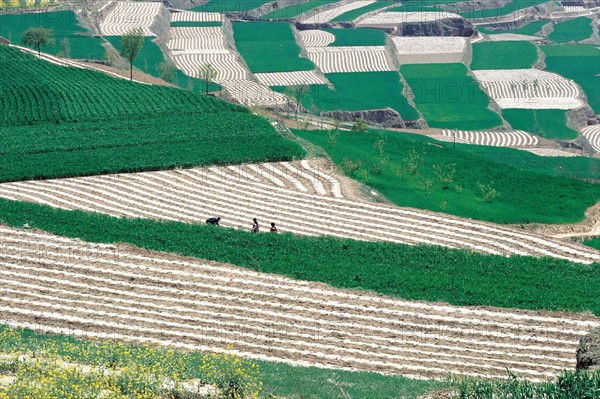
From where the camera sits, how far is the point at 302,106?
317ft

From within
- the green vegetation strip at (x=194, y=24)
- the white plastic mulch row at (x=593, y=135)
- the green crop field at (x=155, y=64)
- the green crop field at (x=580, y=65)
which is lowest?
the white plastic mulch row at (x=593, y=135)

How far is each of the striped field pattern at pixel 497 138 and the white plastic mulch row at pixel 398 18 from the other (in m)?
47.5

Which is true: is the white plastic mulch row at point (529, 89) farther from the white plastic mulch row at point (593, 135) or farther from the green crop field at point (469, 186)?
the green crop field at point (469, 186)

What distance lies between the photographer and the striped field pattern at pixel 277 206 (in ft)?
143

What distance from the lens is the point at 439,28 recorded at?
138 meters

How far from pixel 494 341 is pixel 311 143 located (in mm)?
33777

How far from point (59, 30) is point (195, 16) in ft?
92.8

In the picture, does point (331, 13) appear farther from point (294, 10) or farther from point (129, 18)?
point (129, 18)

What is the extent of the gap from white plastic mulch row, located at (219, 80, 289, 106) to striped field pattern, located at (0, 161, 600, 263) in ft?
132

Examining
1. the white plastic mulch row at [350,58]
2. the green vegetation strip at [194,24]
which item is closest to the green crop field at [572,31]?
the white plastic mulch row at [350,58]

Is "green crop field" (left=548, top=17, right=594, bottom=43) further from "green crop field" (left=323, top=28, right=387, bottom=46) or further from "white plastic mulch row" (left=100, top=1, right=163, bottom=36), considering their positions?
"white plastic mulch row" (left=100, top=1, right=163, bottom=36)

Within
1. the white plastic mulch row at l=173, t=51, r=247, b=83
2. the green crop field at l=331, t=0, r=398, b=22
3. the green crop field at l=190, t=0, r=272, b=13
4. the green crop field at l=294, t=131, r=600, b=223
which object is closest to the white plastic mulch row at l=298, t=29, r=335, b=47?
the green crop field at l=331, t=0, r=398, b=22

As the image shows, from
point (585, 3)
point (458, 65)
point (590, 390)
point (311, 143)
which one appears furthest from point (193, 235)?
point (585, 3)

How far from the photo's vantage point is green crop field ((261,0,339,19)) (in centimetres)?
14700
